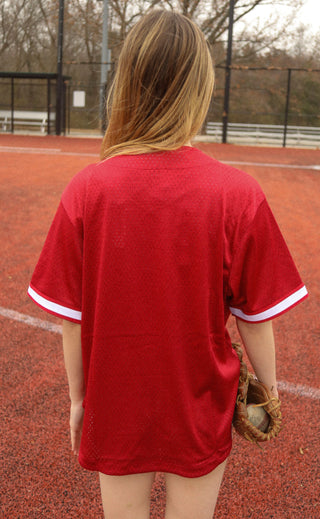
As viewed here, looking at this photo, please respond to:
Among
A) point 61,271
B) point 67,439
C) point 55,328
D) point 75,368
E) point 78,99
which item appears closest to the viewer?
point 61,271

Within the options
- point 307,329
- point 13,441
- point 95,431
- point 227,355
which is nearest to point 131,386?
point 95,431

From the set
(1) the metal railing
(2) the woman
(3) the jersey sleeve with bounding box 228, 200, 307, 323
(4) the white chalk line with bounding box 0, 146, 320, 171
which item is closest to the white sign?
(1) the metal railing

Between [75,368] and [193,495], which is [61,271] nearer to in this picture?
[75,368]

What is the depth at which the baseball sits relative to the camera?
155 centimetres

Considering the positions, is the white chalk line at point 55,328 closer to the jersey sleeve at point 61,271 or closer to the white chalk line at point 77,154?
the jersey sleeve at point 61,271

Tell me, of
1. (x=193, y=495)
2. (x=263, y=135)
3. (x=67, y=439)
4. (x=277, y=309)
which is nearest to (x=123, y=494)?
(x=193, y=495)

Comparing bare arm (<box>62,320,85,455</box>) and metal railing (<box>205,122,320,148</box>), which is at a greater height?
metal railing (<box>205,122,320,148</box>)

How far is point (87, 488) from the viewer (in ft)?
8.57

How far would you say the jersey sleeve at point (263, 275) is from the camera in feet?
4.37

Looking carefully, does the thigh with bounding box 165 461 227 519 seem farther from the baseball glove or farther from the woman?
the baseball glove

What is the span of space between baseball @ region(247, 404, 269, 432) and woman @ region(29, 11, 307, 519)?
124mm

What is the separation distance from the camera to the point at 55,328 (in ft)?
14.7

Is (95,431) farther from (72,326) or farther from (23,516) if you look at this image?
(23,516)

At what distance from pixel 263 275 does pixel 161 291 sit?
0.26 meters
